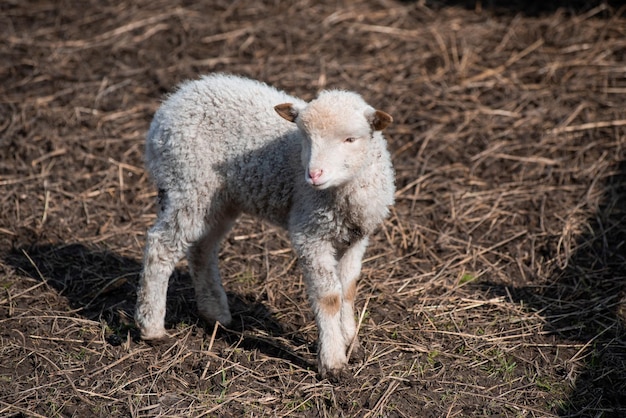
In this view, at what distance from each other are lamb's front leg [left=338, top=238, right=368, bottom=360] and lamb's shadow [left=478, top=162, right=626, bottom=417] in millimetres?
1445

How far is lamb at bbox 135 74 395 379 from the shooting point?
5.12 metres

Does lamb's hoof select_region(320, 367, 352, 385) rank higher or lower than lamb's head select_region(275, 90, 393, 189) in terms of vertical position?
lower

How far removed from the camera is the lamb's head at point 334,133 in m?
4.82

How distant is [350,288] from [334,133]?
4.35 ft

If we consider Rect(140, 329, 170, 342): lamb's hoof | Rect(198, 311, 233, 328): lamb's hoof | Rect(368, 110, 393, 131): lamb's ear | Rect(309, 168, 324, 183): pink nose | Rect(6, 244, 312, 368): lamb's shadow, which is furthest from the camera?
Rect(198, 311, 233, 328): lamb's hoof

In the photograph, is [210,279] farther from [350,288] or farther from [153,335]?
[350,288]

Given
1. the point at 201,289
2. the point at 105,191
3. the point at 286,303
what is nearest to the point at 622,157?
the point at 286,303

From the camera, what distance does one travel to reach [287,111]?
5102mm

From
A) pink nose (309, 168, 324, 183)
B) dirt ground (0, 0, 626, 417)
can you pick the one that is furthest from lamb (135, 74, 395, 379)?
dirt ground (0, 0, 626, 417)

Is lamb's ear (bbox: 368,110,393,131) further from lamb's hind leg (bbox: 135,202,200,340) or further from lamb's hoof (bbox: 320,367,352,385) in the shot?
lamb's hoof (bbox: 320,367,352,385)

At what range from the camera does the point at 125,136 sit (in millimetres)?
8516

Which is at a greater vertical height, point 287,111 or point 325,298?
point 287,111

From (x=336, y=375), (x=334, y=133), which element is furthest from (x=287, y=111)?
(x=336, y=375)

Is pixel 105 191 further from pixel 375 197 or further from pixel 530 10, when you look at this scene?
pixel 530 10
